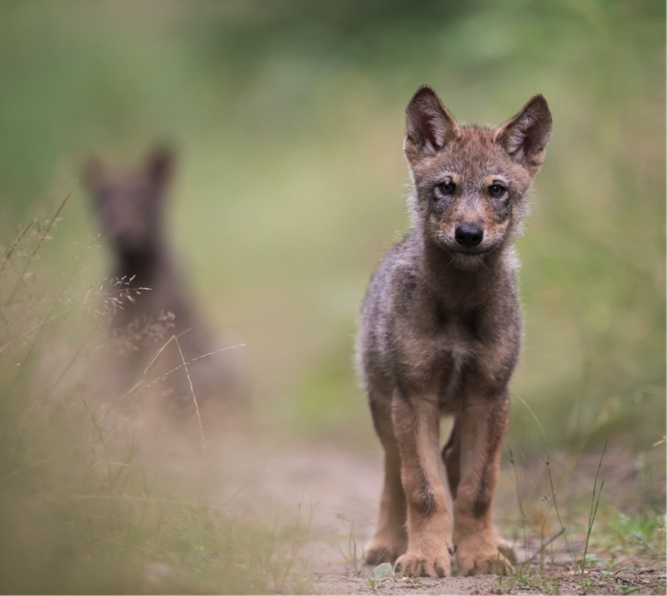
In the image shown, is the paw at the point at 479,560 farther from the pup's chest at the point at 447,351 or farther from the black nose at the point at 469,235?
the black nose at the point at 469,235

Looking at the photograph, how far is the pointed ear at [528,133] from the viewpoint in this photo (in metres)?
5.70

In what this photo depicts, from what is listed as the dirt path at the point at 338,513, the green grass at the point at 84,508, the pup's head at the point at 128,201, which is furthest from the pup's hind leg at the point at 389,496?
the pup's head at the point at 128,201

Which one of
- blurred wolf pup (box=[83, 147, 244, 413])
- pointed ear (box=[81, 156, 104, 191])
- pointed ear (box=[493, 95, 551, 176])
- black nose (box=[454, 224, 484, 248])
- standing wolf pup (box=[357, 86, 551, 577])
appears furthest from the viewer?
pointed ear (box=[81, 156, 104, 191])

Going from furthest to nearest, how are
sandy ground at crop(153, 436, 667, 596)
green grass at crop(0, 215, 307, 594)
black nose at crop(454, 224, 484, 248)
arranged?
black nose at crop(454, 224, 484, 248), sandy ground at crop(153, 436, 667, 596), green grass at crop(0, 215, 307, 594)

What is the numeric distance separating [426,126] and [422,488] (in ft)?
6.63

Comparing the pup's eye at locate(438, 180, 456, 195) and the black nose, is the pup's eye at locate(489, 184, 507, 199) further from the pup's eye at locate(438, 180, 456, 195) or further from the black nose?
the black nose

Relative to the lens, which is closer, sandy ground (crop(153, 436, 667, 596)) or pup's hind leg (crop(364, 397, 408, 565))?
sandy ground (crop(153, 436, 667, 596))

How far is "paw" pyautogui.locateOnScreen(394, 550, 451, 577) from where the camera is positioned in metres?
5.08

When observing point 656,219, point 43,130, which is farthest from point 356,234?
point 656,219

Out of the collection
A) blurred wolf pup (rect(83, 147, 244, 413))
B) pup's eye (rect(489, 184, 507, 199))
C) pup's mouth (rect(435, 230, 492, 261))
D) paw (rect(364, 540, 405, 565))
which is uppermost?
blurred wolf pup (rect(83, 147, 244, 413))

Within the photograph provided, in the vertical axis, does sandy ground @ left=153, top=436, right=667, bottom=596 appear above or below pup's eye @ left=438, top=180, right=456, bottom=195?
below

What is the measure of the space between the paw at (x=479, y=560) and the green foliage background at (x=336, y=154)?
1.91 m

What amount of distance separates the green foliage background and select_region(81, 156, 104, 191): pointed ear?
1.17 feet

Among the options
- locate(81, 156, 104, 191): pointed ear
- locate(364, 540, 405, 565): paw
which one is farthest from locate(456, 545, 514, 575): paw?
locate(81, 156, 104, 191): pointed ear
